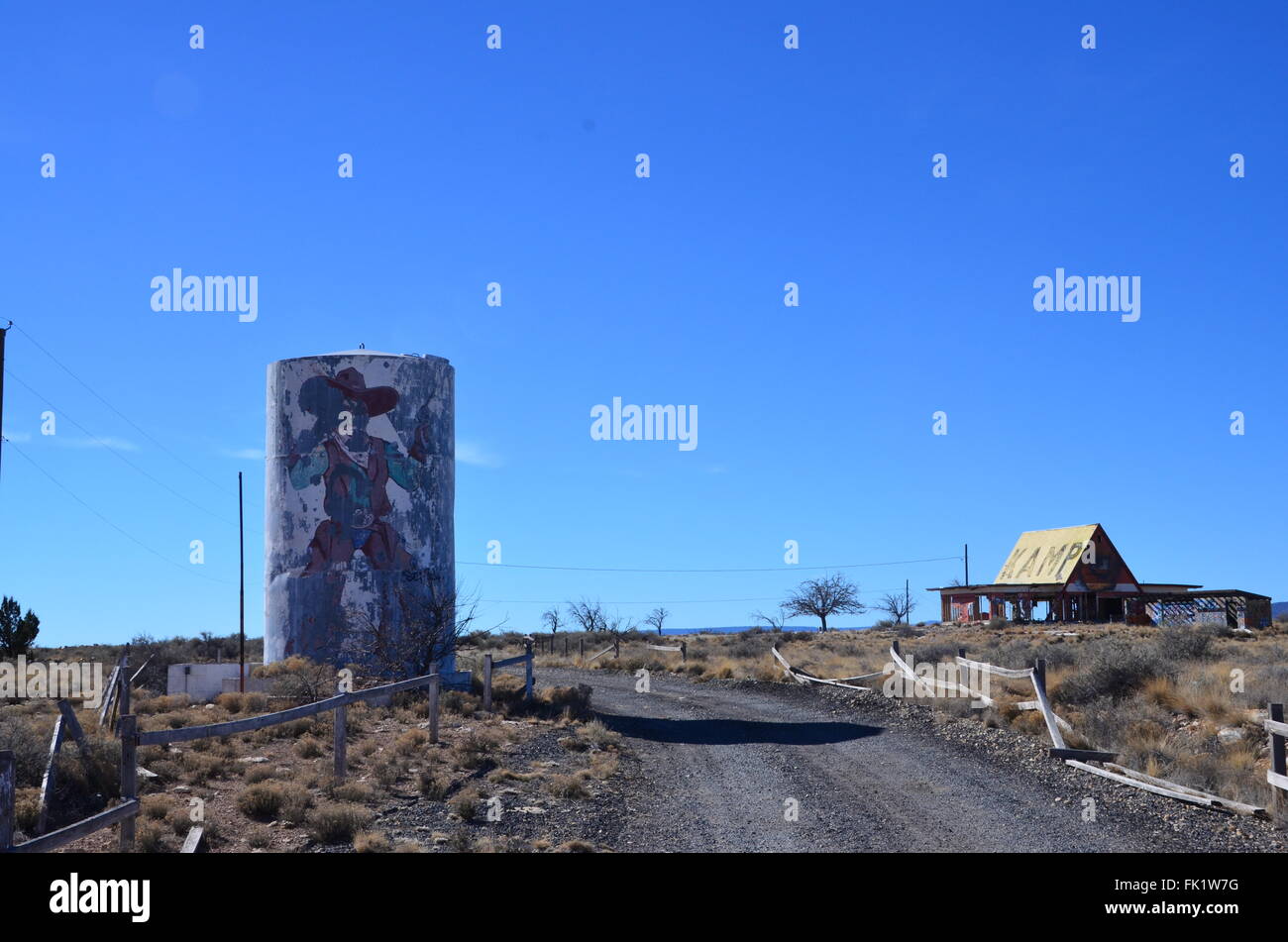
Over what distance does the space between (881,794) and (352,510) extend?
18.1 metres

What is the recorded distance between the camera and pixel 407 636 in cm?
2739

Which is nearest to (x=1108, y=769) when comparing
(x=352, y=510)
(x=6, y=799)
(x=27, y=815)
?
(x=6, y=799)

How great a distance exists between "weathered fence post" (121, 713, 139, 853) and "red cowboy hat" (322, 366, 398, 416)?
59.8ft

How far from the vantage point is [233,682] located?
2698cm

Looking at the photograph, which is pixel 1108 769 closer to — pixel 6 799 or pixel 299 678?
pixel 6 799

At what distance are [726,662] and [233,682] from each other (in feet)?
54.0

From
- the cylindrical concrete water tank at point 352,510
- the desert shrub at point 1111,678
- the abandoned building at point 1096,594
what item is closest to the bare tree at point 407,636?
the cylindrical concrete water tank at point 352,510

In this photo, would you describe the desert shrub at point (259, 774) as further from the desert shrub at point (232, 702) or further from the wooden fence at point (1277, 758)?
the wooden fence at point (1277, 758)

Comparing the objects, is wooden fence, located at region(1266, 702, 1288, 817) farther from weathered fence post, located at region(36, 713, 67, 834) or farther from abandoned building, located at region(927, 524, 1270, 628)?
abandoned building, located at region(927, 524, 1270, 628)

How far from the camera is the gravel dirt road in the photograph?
11.2 m

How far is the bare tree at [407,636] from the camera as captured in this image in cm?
A: 2725

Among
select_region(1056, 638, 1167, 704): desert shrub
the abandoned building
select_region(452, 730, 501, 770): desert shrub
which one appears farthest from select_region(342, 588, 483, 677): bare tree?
the abandoned building

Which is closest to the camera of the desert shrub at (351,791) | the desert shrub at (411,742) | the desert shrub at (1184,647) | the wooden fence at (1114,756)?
the wooden fence at (1114,756)
